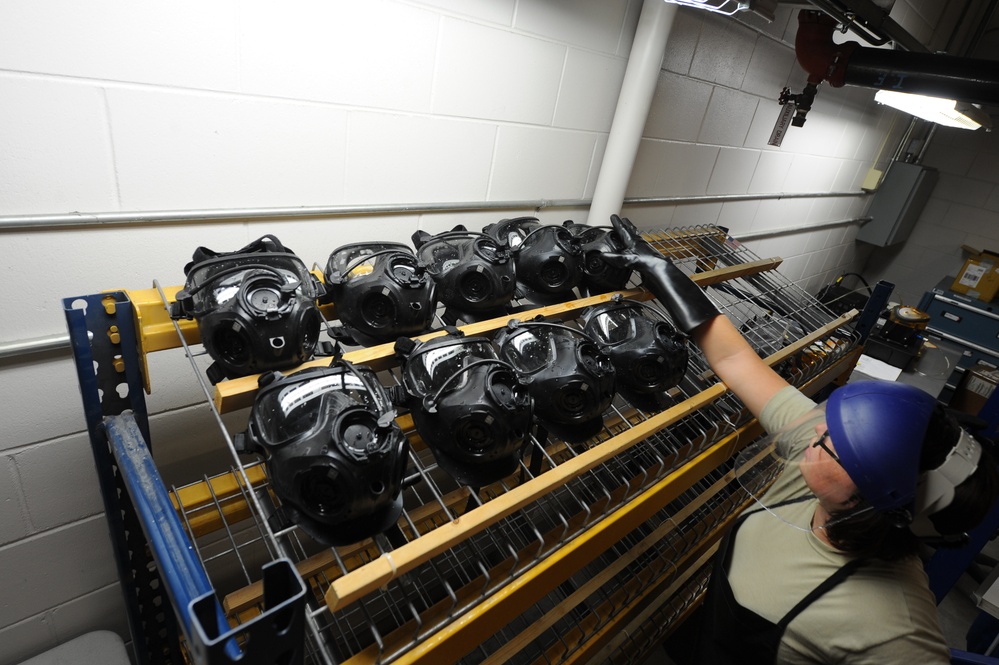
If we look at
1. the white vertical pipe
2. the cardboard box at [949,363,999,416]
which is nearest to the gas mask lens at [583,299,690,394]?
the white vertical pipe

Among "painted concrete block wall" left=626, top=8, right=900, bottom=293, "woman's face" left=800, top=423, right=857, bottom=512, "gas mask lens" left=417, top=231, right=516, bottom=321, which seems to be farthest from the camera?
"painted concrete block wall" left=626, top=8, right=900, bottom=293

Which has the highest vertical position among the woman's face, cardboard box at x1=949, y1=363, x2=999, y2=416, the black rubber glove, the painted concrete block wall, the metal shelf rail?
the painted concrete block wall

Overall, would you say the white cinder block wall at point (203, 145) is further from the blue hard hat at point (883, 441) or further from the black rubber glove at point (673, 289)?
the blue hard hat at point (883, 441)

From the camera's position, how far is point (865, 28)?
2006 millimetres

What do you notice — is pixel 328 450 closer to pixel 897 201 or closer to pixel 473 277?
pixel 473 277

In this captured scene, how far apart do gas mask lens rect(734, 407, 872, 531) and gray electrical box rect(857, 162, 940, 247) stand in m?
5.05

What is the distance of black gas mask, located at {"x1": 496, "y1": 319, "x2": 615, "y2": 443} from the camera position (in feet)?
3.61

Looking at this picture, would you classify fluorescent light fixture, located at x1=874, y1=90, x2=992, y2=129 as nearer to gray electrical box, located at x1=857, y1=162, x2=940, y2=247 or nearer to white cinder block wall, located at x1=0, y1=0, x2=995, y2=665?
white cinder block wall, located at x1=0, y1=0, x2=995, y2=665

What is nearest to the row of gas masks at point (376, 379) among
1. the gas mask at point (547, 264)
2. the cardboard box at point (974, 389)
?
the gas mask at point (547, 264)

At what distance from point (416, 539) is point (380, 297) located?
52cm

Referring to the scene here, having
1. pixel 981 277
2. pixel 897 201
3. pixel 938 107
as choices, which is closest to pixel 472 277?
pixel 938 107

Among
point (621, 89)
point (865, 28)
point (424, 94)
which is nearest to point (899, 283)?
point (865, 28)

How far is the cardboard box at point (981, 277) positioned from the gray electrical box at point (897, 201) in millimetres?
800

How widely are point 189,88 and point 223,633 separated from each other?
119 cm
